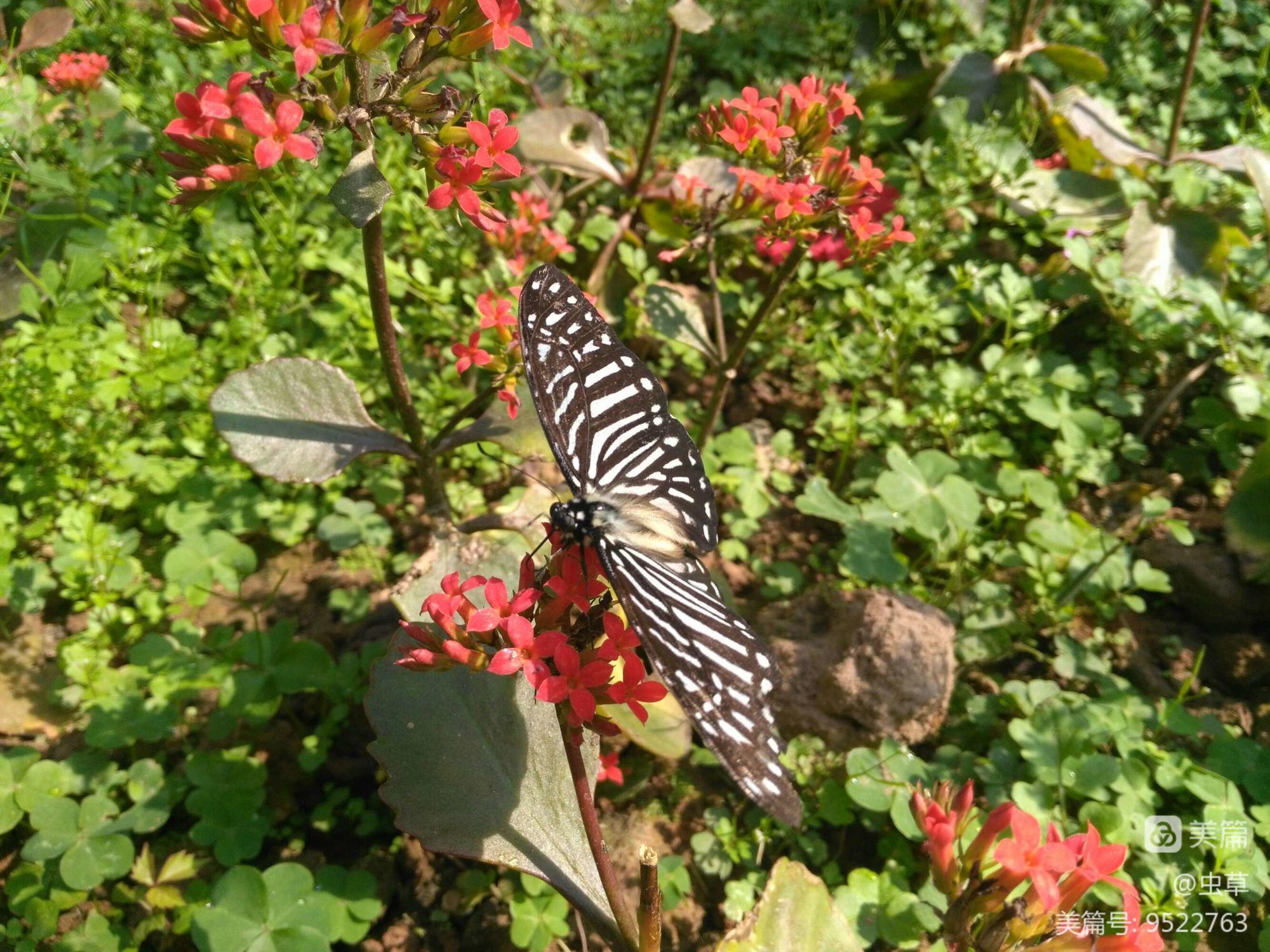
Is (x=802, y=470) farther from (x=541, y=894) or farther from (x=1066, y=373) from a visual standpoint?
(x=541, y=894)

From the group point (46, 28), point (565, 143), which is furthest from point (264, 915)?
point (46, 28)

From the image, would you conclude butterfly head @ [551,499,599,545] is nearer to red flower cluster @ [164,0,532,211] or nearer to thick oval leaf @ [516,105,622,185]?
red flower cluster @ [164,0,532,211]

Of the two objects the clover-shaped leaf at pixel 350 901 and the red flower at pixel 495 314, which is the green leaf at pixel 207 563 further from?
the red flower at pixel 495 314

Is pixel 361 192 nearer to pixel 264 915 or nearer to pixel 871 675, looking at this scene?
pixel 264 915

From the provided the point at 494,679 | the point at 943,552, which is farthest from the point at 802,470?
the point at 494,679

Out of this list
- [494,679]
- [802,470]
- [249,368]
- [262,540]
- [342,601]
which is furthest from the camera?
[802,470]
